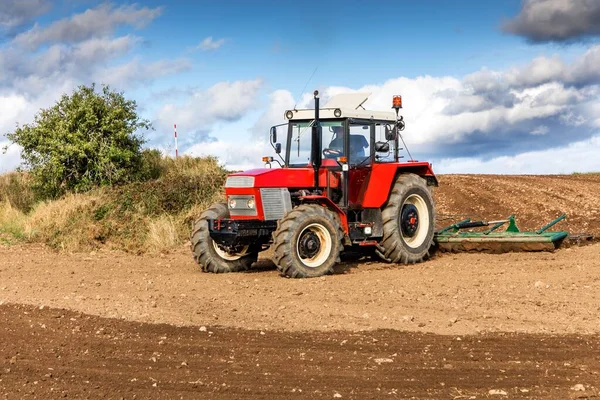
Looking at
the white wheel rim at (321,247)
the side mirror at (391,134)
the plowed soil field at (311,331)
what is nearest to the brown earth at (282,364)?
the plowed soil field at (311,331)

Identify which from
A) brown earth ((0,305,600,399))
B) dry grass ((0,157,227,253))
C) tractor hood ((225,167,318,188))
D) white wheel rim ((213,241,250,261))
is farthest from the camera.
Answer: dry grass ((0,157,227,253))

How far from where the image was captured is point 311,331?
7953mm

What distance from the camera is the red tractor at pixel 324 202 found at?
443 inches

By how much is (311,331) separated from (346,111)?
4.88 metres

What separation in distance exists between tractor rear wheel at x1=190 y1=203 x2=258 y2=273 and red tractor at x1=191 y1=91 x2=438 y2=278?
0.02 m

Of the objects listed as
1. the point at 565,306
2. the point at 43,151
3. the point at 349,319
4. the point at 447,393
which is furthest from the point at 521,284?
the point at 43,151

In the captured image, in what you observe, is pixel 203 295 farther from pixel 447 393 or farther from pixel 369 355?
pixel 447 393

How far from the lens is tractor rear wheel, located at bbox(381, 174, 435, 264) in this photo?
12438mm

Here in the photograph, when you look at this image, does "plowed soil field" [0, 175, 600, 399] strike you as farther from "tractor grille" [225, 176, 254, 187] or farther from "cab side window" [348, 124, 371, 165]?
"cab side window" [348, 124, 371, 165]

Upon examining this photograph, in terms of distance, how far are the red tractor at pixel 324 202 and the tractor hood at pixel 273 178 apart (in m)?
0.02

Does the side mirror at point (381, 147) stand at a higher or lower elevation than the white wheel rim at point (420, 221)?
higher

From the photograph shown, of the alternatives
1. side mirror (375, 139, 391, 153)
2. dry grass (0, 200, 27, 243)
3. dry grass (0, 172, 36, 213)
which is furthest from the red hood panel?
dry grass (0, 172, 36, 213)

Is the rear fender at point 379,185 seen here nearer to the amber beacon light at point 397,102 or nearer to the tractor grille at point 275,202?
the amber beacon light at point 397,102

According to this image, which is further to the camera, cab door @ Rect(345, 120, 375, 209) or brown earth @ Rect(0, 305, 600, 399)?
cab door @ Rect(345, 120, 375, 209)
